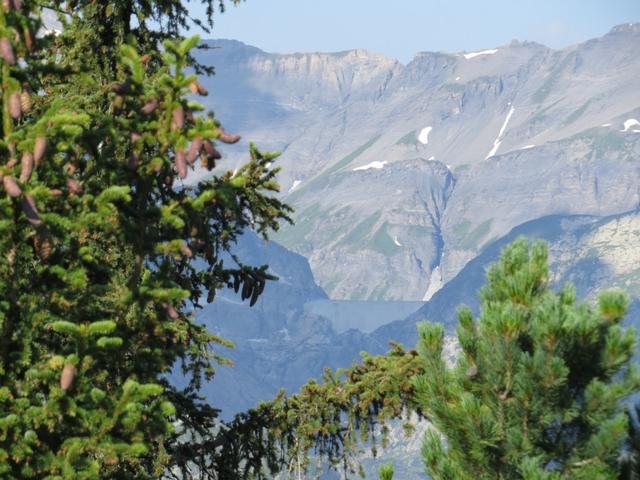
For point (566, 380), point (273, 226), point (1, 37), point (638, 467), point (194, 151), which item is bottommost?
point (638, 467)

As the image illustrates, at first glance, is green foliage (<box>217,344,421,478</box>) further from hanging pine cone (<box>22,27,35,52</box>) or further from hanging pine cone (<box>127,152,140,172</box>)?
hanging pine cone (<box>22,27,35,52</box>)

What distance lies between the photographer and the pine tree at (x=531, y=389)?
10344 mm

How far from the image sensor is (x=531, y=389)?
10.4m

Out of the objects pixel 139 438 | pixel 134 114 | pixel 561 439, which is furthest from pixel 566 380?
pixel 134 114

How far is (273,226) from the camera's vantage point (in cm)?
1645

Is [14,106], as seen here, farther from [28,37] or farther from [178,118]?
[178,118]

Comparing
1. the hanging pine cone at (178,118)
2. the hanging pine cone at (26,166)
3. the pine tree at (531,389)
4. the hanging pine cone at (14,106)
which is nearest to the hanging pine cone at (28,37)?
the hanging pine cone at (14,106)

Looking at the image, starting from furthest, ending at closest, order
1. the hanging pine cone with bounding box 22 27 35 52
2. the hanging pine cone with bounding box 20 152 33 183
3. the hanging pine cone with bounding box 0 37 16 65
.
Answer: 1. the hanging pine cone with bounding box 22 27 35 52
2. the hanging pine cone with bounding box 0 37 16 65
3. the hanging pine cone with bounding box 20 152 33 183

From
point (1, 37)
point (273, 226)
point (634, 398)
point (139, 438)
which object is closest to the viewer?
point (1, 37)

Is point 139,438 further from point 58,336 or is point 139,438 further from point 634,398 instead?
point 634,398

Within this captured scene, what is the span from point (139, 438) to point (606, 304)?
5045mm

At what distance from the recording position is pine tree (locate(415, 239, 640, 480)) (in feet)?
33.9

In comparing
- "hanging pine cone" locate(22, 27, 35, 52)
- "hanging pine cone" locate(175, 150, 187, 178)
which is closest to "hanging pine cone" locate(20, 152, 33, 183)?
"hanging pine cone" locate(22, 27, 35, 52)

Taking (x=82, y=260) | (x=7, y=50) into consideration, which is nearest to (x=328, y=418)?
(x=82, y=260)
